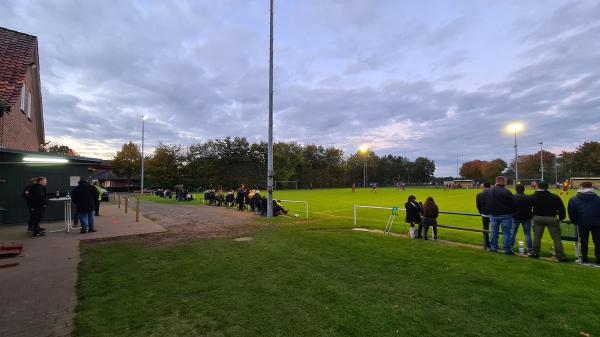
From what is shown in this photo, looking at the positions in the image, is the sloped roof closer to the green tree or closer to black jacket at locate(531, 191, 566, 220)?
black jacket at locate(531, 191, 566, 220)

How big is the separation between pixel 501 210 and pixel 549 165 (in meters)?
123

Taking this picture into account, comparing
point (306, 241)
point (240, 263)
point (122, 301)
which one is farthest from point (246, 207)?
point (122, 301)

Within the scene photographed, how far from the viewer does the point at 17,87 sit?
37.0 feet

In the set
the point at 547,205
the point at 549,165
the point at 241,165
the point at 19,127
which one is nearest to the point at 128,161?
the point at 241,165

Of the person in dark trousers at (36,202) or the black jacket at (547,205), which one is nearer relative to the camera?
the black jacket at (547,205)

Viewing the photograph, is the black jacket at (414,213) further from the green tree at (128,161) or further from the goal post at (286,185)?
the goal post at (286,185)

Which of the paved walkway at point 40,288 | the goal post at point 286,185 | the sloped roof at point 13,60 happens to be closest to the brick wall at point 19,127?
the sloped roof at point 13,60

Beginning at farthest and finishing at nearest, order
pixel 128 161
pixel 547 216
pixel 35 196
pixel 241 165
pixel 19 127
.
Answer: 1. pixel 241 165
2. pixel 128 161
3. pixel 19 127
4. pixel 35 196
5. pixel 547 216

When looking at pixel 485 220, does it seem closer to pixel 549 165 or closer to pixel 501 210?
pixel 501 210

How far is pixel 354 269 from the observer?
6.36 metres

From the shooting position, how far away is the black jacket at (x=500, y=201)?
771 centimetres

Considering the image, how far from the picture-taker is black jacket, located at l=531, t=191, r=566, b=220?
23.9 ft

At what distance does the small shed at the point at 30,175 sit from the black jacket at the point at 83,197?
233 centimetres

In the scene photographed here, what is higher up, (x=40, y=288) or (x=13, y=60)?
(x=13, y=60)
